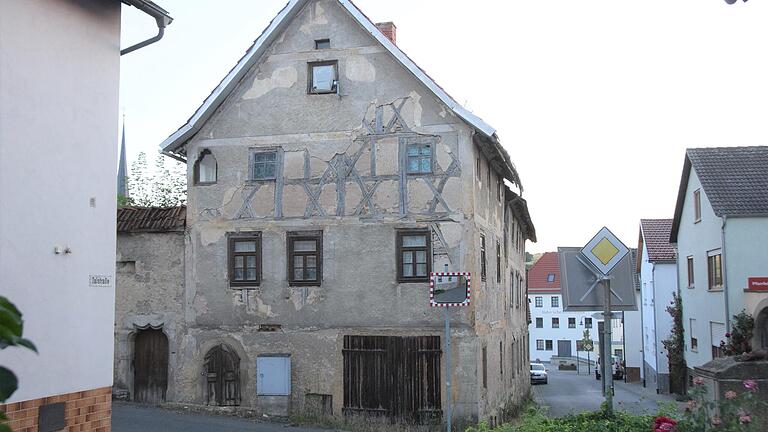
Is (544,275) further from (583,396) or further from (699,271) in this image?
(699,271)

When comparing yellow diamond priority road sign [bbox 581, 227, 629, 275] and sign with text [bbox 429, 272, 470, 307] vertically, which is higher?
yellow diamond priority road sign [bbox 581, 227, 629, 275]

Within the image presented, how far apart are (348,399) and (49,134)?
43.9ft

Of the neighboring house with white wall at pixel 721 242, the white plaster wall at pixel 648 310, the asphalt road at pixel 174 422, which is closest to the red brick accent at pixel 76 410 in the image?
the asphalt road at pixel 174 422

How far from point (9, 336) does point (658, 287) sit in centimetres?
4503

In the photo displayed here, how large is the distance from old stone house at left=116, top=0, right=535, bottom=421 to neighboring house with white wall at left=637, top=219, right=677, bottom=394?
2469 centimetres

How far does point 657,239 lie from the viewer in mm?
45719

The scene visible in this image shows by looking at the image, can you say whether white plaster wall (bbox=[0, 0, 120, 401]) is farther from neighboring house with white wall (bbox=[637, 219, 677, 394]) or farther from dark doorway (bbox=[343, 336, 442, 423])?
neighboring house with white wall (bbox=[637, 219, 677, 394])

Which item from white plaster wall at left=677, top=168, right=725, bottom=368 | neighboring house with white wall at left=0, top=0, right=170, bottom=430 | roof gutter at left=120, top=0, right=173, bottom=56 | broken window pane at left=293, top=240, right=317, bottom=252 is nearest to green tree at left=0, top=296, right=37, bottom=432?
neighboring house with white wall at left=0, top=0, right=170, bottom=430

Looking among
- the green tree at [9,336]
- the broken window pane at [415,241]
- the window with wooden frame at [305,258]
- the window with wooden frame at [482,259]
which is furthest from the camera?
the window with wooden frame at [482,259]

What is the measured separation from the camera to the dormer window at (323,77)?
68.7 feet

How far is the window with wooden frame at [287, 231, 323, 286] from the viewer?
68.2ft

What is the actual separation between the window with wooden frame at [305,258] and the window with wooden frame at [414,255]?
2001 millimetres

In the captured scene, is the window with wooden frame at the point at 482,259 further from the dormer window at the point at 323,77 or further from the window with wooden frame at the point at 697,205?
the window with wooden frame at the point at 697,205

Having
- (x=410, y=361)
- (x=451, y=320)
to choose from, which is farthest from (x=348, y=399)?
(x=451, y=320)
